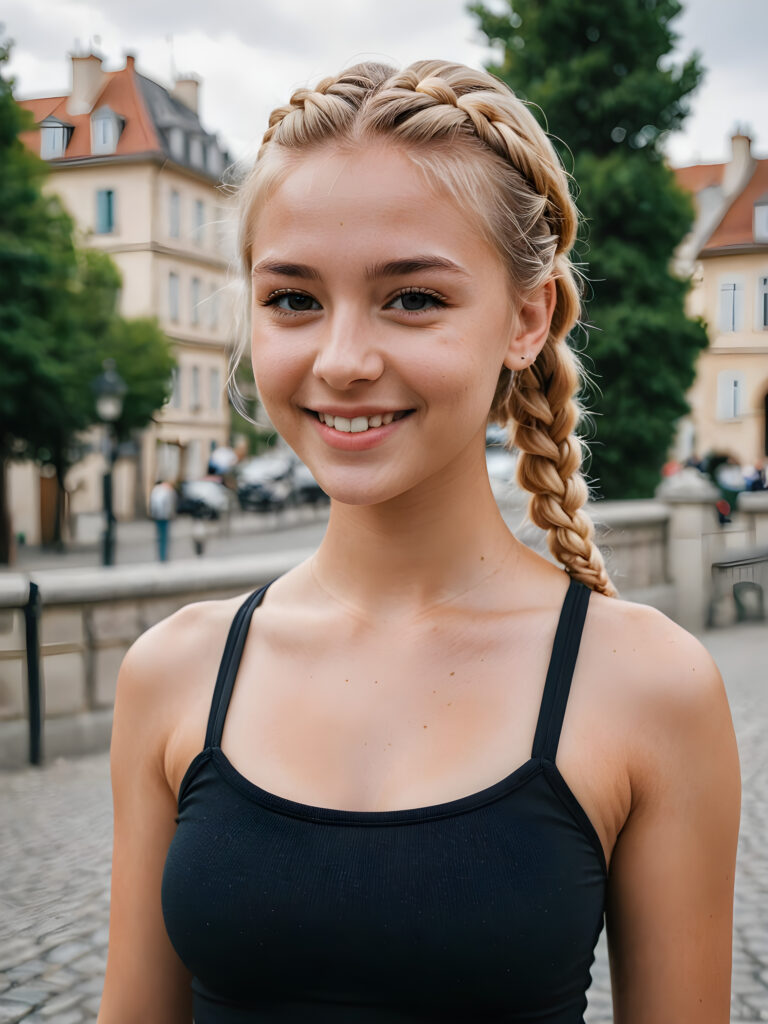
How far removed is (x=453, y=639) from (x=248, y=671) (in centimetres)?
27

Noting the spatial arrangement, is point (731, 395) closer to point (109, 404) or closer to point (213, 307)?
point (213, 307)

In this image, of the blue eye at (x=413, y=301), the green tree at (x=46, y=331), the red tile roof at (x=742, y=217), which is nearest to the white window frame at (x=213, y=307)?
the blue eye at (x=413, y=301)

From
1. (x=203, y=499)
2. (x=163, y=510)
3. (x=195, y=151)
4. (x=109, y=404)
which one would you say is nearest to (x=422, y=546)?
(x=195, y=151)

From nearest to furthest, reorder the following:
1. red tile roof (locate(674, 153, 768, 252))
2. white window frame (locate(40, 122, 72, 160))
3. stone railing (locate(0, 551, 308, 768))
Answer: white window frame (locate(40, 122, 72, 160))
red tile roof (locate(674, 153, 768, 252))
stone railing (locate(0, 551, 308, 768))

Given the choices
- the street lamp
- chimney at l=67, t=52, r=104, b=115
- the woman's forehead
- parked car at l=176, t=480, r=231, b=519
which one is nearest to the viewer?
the woman's forehead

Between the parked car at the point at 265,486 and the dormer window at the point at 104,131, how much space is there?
2245cm

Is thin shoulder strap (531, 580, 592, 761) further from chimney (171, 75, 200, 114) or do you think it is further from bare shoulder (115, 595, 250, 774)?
chimney (171, 75, 200, 114)

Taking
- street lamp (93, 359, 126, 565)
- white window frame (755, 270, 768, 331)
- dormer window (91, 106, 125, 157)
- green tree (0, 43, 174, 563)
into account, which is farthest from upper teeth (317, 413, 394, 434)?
street lamp (93, 359, 126, 565)

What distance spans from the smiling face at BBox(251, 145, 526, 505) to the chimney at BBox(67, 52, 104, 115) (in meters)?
1.96

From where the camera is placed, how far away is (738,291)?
2834mm

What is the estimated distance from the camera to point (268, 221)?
1.24 m

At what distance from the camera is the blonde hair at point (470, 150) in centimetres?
119

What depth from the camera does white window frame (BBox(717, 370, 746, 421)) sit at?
316cm

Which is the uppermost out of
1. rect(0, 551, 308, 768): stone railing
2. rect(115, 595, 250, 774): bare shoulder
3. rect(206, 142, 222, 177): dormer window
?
rect(206, 142, 222, 177): dormer window
